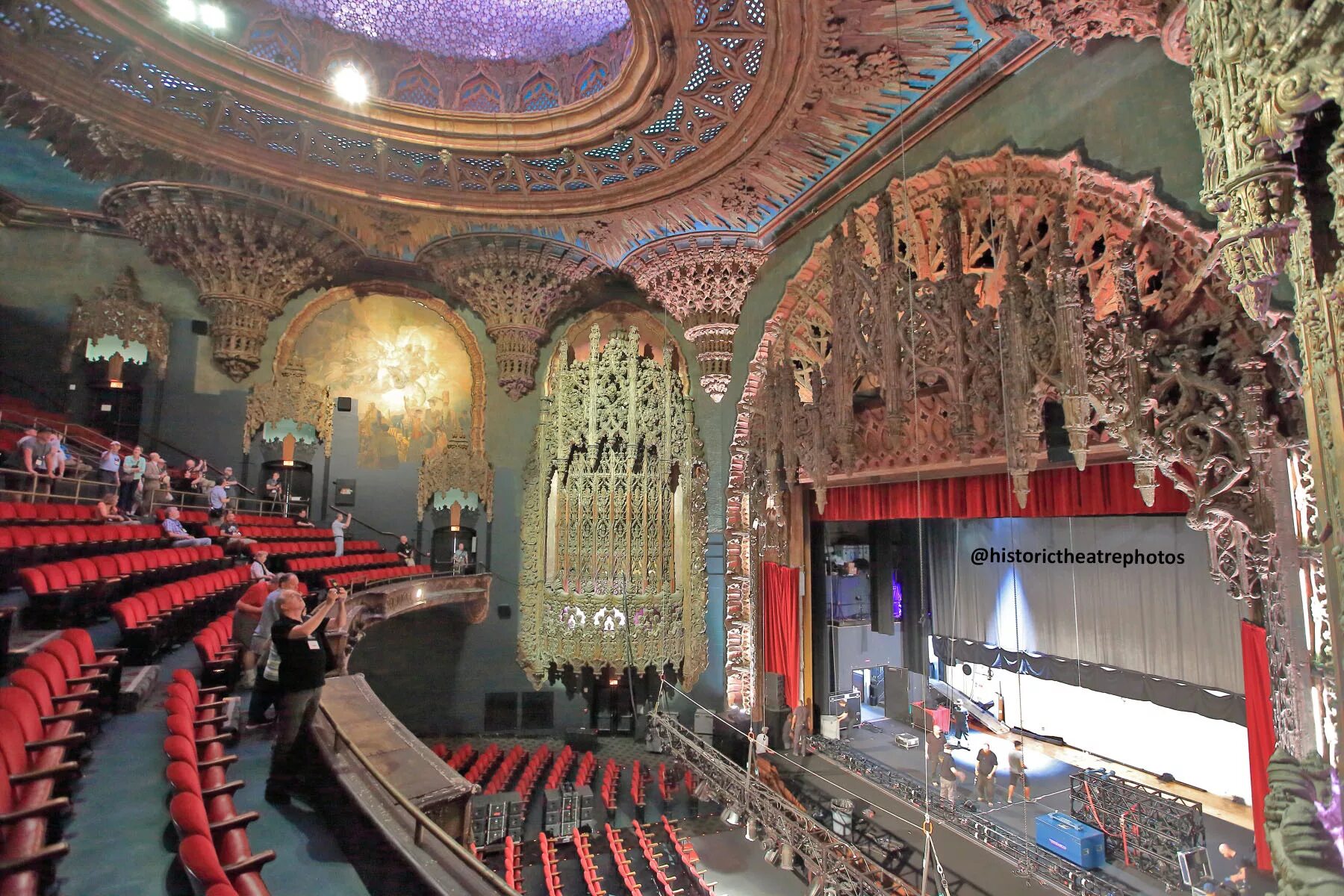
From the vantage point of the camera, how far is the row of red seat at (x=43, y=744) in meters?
1.90

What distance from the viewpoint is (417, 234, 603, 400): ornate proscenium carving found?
463 inches

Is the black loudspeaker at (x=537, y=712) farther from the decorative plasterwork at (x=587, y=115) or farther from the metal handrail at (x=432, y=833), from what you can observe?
the metal handrail at (x=432, y=833)

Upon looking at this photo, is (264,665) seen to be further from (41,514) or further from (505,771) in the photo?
(505,771)

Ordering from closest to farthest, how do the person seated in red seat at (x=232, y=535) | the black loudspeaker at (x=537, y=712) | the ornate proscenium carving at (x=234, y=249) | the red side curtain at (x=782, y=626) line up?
the person seated in red seat at (x=232, y=535), the ornate proscenium carving at (x=234, y=249), the red side curtain at (x=782, y=626), the black loudspeaker at (x=537, y=712)

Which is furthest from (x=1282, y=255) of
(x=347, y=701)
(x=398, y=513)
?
(x=398, y=513)

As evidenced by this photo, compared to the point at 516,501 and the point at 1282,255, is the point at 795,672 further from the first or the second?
the point at 1282,255

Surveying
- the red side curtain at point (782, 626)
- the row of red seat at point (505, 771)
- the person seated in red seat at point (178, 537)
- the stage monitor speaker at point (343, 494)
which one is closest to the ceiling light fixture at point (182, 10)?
the person seated in red seat at point (178, 537)

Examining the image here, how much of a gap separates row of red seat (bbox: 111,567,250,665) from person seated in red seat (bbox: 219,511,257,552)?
4.41ft

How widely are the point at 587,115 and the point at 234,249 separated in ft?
Answer: 21.5

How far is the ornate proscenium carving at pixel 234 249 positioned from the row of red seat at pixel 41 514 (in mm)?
5657

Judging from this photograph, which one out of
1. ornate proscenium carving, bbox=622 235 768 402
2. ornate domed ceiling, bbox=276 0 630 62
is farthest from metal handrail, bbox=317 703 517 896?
ornate proscenium carving, bbox=622 235 768 402

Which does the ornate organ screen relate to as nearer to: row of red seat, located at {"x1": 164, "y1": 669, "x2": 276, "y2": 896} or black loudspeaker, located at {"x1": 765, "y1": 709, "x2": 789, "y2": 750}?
black loudspeaker, located at {"x1": 765, "y1": 709, "x2": 789, "y2": 750}

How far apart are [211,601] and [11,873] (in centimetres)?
442

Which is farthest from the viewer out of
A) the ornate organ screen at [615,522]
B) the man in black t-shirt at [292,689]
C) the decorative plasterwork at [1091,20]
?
the ornate organ screen at [615,522]
